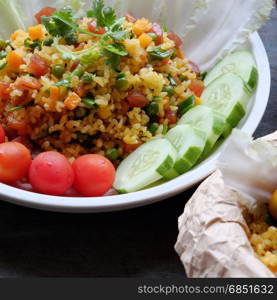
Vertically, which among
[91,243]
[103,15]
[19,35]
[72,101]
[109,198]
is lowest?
[91,243]

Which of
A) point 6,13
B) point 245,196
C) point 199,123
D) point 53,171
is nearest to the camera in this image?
point 245,196

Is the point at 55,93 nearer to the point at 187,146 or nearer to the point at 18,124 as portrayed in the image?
the point at 18,124

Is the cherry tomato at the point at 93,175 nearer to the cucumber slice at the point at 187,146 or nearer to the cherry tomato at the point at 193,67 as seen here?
the cucumber slice at the point at 187,146

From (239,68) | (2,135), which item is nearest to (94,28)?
(2,135)

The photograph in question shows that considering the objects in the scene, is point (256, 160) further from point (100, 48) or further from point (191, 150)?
point (100, 48)

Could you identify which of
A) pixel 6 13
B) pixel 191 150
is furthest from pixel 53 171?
pixel 6 13

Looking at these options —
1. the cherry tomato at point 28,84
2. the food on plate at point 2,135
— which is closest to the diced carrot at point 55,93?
the cherry tomato at point 28,84

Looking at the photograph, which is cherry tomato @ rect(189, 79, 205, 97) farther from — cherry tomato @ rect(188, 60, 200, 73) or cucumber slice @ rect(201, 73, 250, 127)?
cherry tomato @ rect(188, 60, 200, 73)

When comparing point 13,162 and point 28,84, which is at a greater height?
point 28,84
